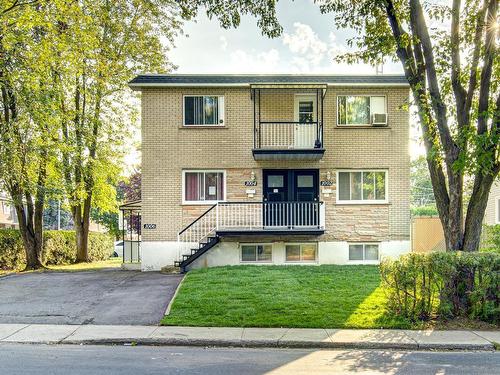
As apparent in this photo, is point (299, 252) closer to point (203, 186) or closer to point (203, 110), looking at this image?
point (203, 186)

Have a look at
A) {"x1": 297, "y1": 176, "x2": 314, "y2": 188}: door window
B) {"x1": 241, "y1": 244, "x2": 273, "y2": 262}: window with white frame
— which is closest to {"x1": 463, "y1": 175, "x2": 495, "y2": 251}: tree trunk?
{"x1": 297, "y1": 176, "x2": 314, "y2": 188}: door window

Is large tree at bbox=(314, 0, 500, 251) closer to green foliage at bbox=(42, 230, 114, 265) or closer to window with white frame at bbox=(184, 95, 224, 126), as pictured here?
window with white frame at bbox=(184, 95, 224, 126)

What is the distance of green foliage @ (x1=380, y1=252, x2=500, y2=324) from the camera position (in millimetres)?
8375

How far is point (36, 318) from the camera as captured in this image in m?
8.95

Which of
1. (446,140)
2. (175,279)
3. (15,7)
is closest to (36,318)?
(175,279)

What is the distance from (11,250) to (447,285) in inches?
690

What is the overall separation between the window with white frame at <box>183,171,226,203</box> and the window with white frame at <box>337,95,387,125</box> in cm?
514

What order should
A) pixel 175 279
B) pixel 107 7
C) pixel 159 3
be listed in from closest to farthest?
1. pixel 175 279
2. pixel 107 7
3. pixel 159 3

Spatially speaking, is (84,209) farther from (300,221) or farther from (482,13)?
(482,13)

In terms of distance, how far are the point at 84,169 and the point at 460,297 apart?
17548 mm

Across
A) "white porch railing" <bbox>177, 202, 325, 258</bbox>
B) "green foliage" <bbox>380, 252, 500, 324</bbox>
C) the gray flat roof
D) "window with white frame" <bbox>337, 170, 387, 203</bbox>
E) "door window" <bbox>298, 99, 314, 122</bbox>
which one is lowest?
"green foliage" <bbox>380, 252, 500, 324</bbox>

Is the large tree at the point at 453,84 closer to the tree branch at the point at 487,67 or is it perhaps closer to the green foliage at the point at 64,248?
the tree branch at the point at 487,67

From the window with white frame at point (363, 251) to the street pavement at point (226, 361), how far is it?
9063mm

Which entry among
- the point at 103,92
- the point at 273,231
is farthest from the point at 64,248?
the point at 273,231
